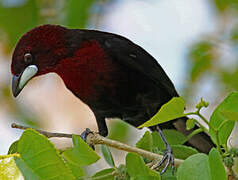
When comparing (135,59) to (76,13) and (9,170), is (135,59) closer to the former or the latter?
(76,13)

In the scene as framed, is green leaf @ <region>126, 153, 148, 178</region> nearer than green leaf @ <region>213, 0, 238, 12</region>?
Yes

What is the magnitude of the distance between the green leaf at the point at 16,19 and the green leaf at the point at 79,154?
177cm

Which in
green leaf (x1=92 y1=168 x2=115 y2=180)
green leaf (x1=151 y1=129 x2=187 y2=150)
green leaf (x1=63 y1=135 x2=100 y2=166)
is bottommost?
green leaf (x1=151 y1=129 x2=187 y2=150)

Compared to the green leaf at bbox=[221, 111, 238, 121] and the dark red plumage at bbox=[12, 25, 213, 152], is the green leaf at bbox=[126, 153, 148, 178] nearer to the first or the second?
the green leaf at bbox=[221, 111, 238, 121]

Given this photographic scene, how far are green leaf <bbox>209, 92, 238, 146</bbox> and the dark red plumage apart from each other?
3.47 feet

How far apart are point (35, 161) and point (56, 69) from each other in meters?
1.21

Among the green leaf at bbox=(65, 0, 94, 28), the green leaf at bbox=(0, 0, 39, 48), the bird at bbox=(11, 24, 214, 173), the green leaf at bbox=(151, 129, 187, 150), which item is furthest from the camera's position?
the green leaf at bbox=(0, 0, 39, 48)

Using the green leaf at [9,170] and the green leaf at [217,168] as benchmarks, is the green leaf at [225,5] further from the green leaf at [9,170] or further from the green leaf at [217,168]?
the green leaf at [9,170]

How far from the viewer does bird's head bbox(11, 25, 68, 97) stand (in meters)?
2.37

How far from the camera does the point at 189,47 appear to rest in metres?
3.54

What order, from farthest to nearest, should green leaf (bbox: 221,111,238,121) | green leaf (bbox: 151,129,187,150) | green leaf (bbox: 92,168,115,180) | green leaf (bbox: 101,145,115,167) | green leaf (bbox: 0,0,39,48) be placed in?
green leaf (bbox: 0,0,39,48), green leaf (bbox: 151,129,187,150), green leaf (bbox: 101,145,115,167), green leaf (bbox: 92,168,115,180), green leaf (bbox: 221,111,238,121)

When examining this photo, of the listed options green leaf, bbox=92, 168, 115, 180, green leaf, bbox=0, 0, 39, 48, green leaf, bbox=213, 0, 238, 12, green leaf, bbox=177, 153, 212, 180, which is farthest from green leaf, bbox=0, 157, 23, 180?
green leaf, bbox=213, 0, 238, 12

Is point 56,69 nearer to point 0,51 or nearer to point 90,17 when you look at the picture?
point 90,17

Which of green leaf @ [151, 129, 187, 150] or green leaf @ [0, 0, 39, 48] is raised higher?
green leaf @ [0, 0, 39, 48]
